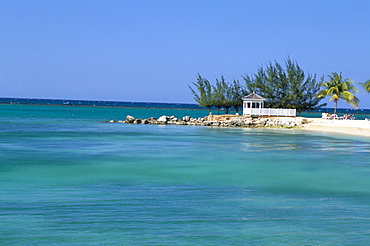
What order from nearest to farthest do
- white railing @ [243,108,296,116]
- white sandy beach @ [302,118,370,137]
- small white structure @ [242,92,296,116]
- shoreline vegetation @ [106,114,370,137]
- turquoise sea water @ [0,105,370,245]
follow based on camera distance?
turquoise sea water @ [0,105,370,245], white sandy beach @ [302,118,370,137], shoreline vegetation @ [106,114,370,137], white railing @ [243,108,296,116], small white structure @ [242,92,296,116]

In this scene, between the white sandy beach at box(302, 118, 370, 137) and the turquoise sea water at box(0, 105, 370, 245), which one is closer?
the turquoise sea water at box(0, 105, 370, 245)

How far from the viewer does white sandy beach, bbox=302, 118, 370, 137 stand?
37.2 m

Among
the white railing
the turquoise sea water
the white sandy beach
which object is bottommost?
the turquoise sea water

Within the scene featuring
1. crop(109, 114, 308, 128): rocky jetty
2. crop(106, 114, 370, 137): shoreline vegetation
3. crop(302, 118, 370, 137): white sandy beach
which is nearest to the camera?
crop(302, 118, 370, 137): white sandy beach

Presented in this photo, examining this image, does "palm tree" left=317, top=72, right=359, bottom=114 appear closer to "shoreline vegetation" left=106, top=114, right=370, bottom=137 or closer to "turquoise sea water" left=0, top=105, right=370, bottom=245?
"shoreline vegetation" left=106, top=114, right=370, bottom=137

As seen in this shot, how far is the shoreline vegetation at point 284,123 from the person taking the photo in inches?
1539

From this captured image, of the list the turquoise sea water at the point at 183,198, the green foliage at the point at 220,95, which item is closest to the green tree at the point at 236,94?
the green foliage at the point at 220,95

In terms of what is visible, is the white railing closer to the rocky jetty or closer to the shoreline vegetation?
the shoreline vegetation

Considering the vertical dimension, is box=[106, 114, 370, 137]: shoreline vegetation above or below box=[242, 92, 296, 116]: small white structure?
below

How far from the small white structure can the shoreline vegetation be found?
76cm

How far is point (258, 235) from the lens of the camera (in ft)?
28.9

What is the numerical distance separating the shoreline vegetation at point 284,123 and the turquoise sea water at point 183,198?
58.7ft

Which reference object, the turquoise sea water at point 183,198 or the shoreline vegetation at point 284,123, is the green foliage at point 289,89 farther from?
the turquoise sea water at point 183,198

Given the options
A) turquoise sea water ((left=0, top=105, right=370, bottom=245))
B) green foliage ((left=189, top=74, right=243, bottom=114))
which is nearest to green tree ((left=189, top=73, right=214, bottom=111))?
green foliage ((left=189, top=74, right=243, bottom=114))
